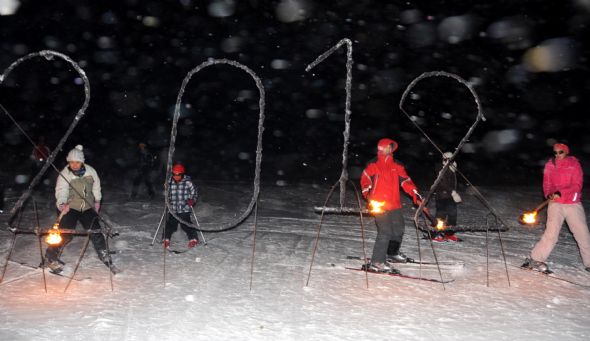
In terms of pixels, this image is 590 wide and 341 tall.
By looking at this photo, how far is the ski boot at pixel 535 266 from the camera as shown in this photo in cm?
753

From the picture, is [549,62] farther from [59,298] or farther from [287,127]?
[59,298]

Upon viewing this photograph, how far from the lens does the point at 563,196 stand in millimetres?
7285

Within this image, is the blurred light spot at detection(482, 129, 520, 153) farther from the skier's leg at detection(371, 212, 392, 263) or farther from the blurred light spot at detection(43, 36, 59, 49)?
the skier's leg at detection(371, 212, 392, 263)

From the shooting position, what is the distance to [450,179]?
403 inches

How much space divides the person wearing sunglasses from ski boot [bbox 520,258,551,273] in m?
0.04

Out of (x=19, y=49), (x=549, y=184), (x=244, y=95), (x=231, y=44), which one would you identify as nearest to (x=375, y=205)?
(x=549, y=184)

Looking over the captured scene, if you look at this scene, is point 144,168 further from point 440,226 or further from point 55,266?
point 440,226

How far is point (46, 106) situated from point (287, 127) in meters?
16.3

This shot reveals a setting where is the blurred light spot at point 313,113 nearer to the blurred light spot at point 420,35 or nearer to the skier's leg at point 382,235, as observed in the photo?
the blurred light spot at point 420,35

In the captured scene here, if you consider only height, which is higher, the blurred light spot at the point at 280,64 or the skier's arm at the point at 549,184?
the blurred light spot at the point at 280,64

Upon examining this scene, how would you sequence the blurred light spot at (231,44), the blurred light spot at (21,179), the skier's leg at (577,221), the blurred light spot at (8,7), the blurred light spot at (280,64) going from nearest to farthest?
the skier's leg at (577,221), the blurred light spot at (21,179), the blurred light spot at (8,7), the blurred light spot at (280,64), the blurred light spot at (231,44)

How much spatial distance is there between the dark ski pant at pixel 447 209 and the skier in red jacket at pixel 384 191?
3.20 metres

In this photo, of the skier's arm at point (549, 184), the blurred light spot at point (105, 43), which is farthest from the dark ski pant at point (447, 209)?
the blurred light spot at point (105, 43)

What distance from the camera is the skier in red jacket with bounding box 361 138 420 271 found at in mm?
7188
